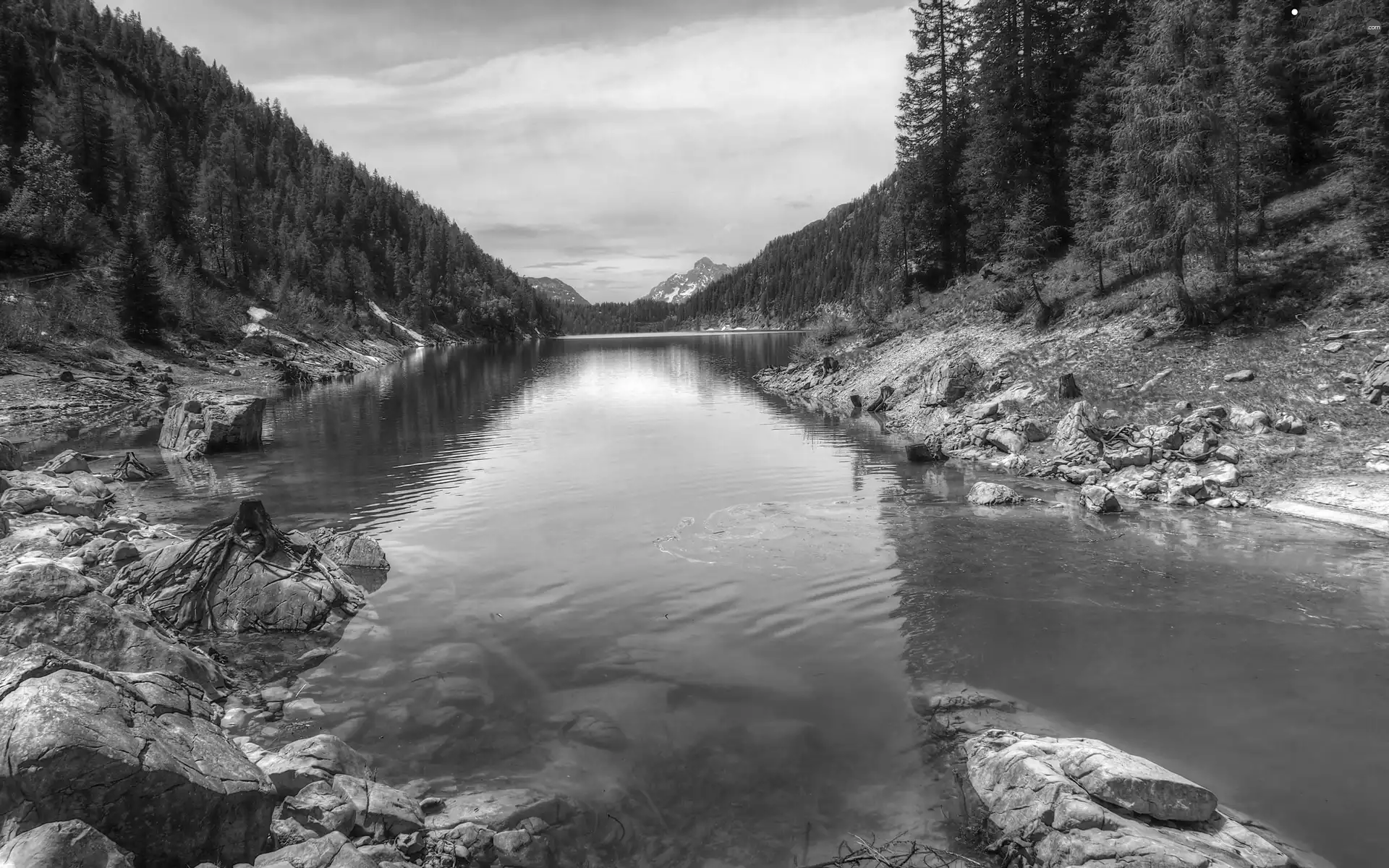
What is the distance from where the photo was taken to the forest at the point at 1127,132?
28281 mm

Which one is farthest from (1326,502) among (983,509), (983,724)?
(983,724)

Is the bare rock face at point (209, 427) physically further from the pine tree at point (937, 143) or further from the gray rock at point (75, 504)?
the pine tree at point (937, 143)

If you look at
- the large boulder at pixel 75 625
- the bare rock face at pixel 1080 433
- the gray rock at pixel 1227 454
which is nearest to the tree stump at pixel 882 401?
the bare rock face at pixel 1080 433

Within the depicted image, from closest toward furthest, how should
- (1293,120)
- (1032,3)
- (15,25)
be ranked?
(1293,120) < (1032,3) < (15,25)

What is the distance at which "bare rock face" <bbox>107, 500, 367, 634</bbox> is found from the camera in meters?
12.7

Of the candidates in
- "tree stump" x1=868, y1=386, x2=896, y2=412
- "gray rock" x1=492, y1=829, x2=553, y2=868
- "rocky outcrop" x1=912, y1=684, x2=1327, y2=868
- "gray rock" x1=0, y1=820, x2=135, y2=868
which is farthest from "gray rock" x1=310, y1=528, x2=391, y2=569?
"tree stump" x1=868, y1=386, x2=896, y2=412

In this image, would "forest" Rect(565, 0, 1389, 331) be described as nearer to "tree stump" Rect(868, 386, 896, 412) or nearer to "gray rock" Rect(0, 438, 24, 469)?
"tree stump" Rect(868, 386, 896, 412)

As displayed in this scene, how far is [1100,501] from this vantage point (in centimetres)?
2012

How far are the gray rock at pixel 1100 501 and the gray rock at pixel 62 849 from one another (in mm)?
22022

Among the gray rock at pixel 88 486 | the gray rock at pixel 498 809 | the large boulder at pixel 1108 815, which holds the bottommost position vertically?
the gray rock at pixel 498 809

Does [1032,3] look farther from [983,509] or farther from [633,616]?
[633,616]

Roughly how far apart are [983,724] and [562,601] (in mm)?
8438

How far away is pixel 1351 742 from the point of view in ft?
30.5

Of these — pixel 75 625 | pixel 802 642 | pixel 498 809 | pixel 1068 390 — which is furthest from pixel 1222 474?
pixel 75 625
